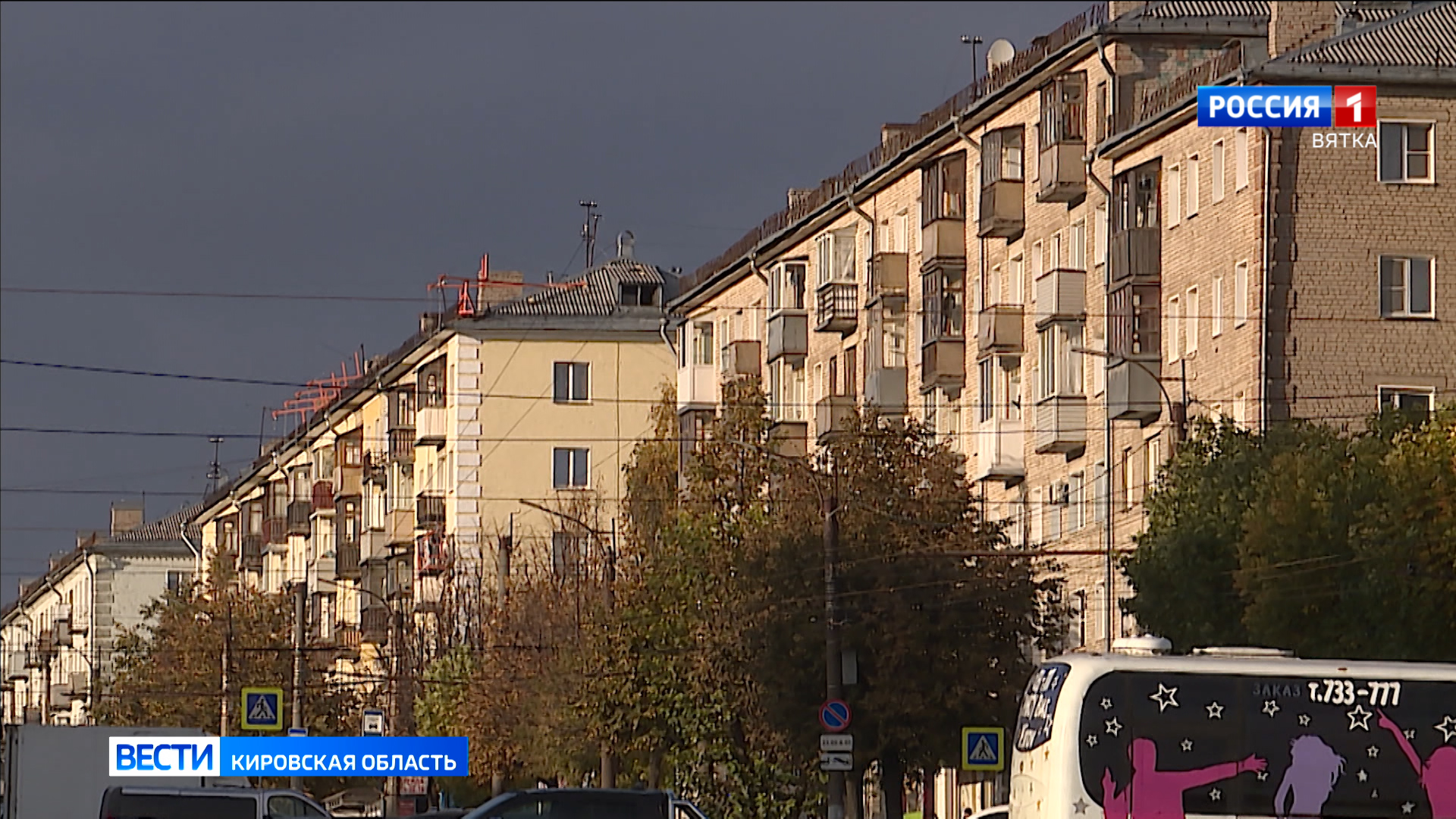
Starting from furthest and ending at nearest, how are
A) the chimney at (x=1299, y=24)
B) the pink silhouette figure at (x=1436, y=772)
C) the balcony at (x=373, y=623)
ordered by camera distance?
the balcony at (x=373, y=623) → the chimney at (x=1299, y=24) → the pink silhouette figure at (x=1436, y=772)

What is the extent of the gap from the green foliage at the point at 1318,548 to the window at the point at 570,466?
56235 millimetres

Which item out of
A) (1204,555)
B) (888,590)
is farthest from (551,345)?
(1204,555)

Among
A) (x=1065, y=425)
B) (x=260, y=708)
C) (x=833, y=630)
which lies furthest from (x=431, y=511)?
(x=833, y=630)

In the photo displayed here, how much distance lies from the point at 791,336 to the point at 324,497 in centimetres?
4980

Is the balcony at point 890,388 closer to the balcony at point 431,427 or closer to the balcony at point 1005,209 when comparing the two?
the balcony at point 1005,209

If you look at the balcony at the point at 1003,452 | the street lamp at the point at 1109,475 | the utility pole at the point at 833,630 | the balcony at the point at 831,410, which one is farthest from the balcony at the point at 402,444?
the utility pole at the point at 833,630

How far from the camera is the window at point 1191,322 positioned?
5734 cm

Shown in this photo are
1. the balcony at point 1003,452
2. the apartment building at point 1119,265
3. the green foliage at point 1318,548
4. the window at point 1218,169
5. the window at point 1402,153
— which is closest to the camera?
the green foliage at point 1318,548

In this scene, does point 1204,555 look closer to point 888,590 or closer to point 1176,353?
point 888,590

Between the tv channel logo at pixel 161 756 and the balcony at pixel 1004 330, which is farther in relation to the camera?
the balcony at pixel 1004 330

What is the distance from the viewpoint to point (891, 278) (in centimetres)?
7369

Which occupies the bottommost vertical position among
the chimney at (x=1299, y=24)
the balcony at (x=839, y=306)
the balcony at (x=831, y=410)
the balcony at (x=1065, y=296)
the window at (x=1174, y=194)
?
the balcony at (x=831, y=410)

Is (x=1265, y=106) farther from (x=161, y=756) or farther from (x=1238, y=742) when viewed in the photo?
→ (x=1238, y=742)

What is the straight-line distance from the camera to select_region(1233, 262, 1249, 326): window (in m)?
54.9
